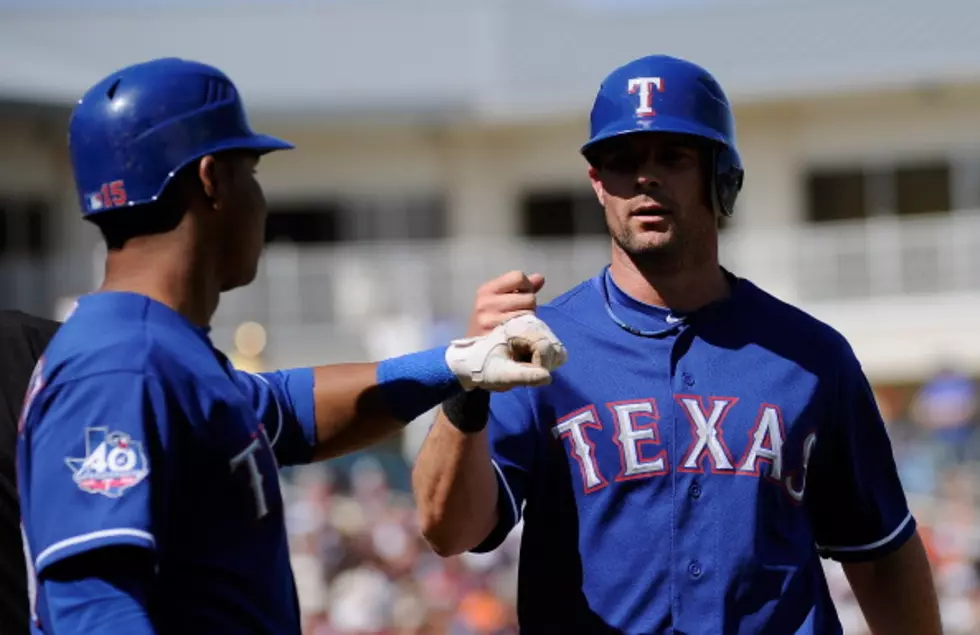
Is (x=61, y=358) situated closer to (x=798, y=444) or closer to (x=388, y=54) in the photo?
(x=798, y=444)

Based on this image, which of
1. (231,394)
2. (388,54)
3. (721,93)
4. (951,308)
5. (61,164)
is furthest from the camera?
(388,54)

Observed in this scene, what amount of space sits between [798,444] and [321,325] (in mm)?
24384

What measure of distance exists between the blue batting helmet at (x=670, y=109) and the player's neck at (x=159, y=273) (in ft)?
4.43

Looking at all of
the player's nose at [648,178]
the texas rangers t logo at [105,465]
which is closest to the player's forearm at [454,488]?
the player's nose at [648,178]

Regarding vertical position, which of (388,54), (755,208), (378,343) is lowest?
(378,343)

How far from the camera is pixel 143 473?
2.88 meters

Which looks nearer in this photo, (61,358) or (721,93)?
(61,358)

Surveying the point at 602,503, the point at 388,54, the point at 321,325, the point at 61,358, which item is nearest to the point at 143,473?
the point at 61,358

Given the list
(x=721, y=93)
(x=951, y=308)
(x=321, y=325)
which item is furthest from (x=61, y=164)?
(x=721, y=93)

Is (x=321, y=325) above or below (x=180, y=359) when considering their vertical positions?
below

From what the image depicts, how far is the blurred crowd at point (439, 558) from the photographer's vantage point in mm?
14000

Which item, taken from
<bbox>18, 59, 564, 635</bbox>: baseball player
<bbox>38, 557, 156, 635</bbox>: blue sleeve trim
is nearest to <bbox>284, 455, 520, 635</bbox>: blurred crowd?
<bbox>18, 59, 564, 635</bbox>: baseball player

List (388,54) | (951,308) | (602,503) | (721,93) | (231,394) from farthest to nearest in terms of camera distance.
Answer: (388,54) < (951,308) < (721,93) < (602,503) < (231,394)

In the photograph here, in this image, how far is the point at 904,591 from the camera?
4.49 metres
